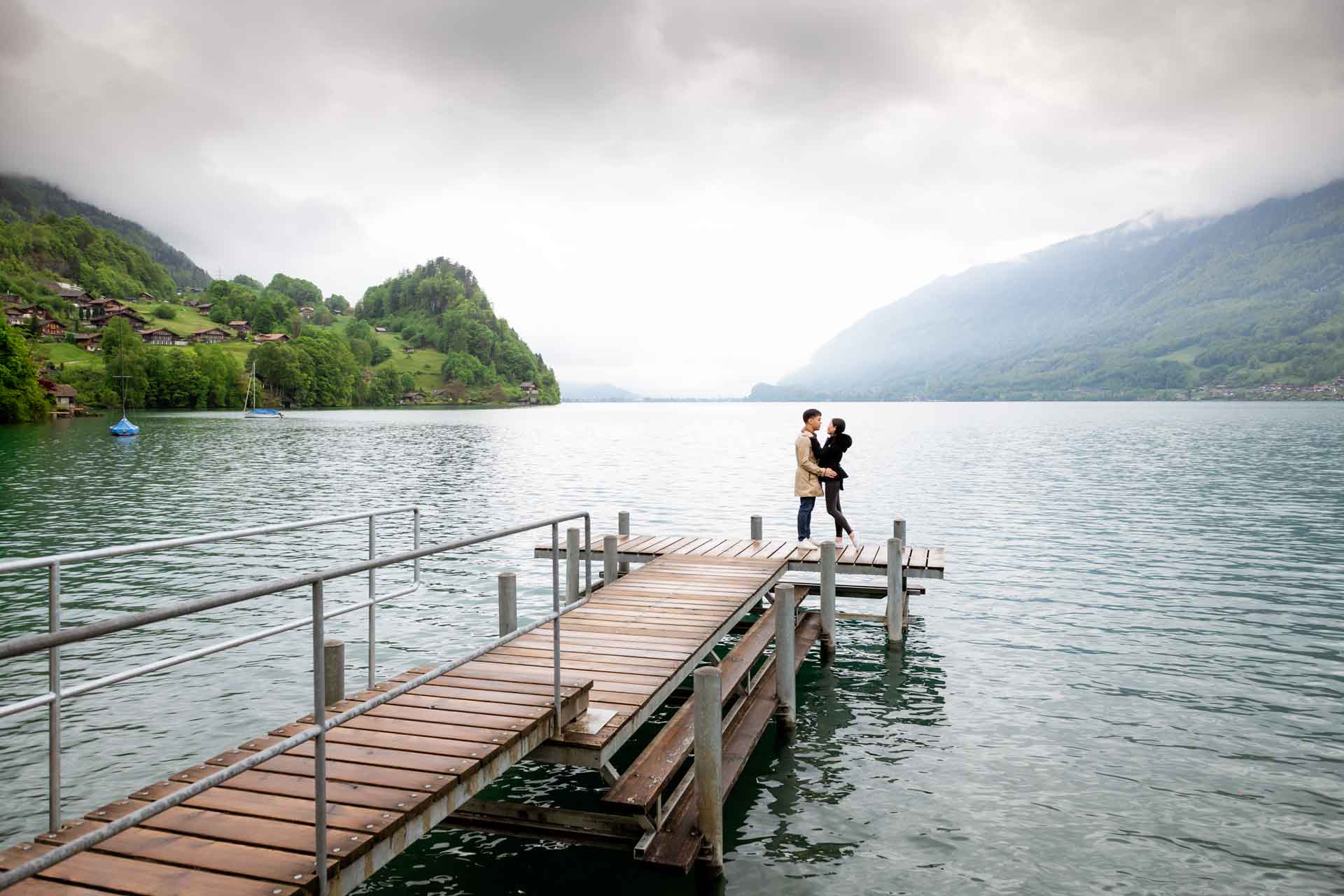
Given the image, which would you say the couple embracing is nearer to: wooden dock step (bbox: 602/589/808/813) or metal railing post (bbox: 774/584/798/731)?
metal railing post (bbox: 774/584/798/731)

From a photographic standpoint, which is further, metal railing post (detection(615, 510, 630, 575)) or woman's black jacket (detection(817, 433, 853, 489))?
metal railing post (detection(615, 510, 630, 575))

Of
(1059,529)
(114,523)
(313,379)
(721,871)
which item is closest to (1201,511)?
(1059,529)

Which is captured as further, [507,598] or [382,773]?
[507,598]

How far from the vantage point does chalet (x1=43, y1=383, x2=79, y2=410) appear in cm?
12369

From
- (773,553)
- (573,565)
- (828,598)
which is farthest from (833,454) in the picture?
(573,565)

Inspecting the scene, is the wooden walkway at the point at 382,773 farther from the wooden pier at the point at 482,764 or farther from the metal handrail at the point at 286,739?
the metal handrail at the point at 286,739

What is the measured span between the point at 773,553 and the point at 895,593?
256 centimetres

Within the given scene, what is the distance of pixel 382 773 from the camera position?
6184 millimetres

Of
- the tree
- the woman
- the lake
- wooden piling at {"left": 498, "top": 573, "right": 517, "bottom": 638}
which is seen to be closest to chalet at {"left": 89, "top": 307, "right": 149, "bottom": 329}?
the tree

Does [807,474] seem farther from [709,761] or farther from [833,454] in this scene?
[709,761]

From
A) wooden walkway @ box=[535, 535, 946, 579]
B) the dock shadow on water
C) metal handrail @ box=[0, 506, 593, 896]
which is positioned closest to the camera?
metal handrail @ box=[0, 506, 593, 896]

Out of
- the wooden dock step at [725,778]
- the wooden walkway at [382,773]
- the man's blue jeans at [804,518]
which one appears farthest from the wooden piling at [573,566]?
the wooden walkway at [382,773]

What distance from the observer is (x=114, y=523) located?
30.5 metres

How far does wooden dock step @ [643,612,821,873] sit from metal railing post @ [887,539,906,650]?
5.60 ft
